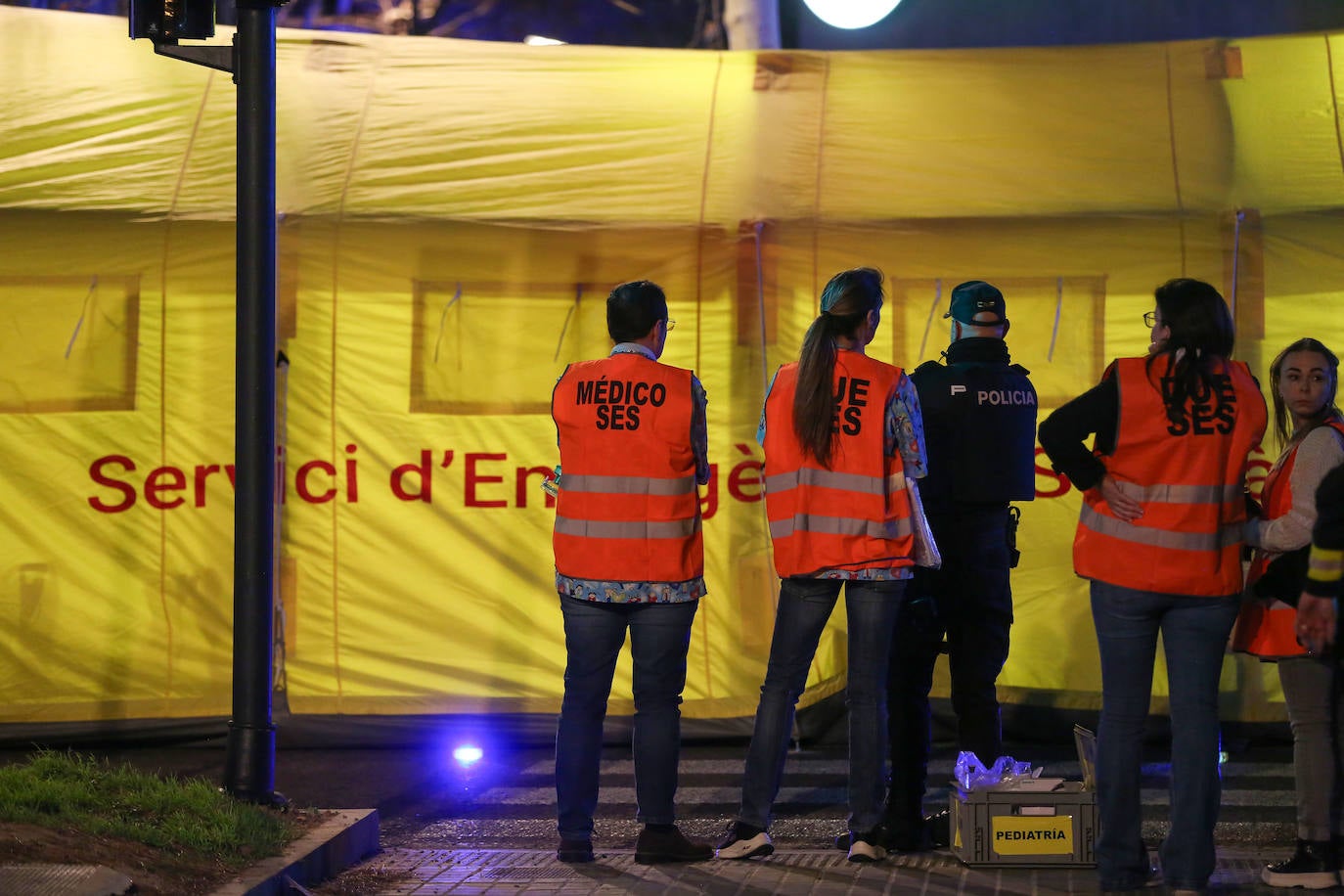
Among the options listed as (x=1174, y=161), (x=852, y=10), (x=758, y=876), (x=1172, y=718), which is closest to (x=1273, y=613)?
(x=1172, y=718)

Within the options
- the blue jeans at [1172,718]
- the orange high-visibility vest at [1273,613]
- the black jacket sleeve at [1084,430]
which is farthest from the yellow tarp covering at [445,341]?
the black jacket sleeve at [1084,430]

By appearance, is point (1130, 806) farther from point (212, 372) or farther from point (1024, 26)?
point (1024, 26)

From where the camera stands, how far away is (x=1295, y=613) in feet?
15.2

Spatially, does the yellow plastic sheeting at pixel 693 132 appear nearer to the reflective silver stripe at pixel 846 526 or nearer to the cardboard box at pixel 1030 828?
the reflective silver stripe at pixel 846 526

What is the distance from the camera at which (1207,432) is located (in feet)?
14.7

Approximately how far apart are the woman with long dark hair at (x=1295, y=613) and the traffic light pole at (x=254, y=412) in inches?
126

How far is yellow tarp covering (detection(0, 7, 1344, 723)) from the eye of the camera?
24.0 feet

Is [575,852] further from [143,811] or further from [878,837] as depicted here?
[143,811]

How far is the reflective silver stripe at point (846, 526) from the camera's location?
16.0 ft

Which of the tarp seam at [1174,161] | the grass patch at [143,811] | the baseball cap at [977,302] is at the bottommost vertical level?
the grass patch at [143,811]

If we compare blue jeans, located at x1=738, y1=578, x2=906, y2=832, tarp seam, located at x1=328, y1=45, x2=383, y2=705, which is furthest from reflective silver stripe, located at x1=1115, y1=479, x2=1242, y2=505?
tarp seam, located at x1=328, y1=45, x2=383, y2=705

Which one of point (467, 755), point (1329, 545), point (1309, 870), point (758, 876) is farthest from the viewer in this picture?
point (467, 755)

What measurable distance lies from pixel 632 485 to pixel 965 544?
113 cm

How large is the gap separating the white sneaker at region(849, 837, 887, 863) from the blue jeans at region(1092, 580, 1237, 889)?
2.42ft
